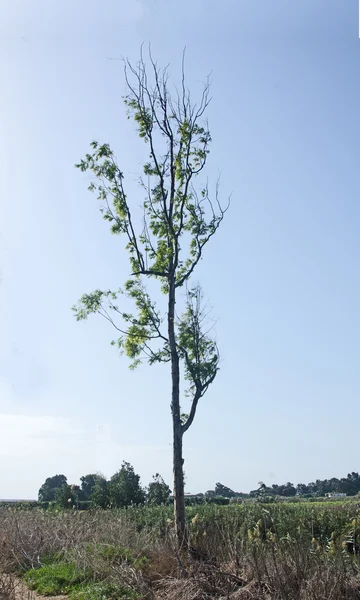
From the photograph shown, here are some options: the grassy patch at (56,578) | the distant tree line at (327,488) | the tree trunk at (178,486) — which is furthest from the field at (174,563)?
the distant tree line at (327,488)

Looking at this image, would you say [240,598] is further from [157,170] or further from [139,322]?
[157,170]

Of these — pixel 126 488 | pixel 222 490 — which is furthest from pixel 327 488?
pixel 126 488

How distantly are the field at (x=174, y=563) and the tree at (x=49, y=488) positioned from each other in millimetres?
42997

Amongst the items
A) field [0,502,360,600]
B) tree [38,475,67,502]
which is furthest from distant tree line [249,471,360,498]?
field [0,502,360,600]

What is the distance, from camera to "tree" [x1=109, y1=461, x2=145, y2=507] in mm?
29109

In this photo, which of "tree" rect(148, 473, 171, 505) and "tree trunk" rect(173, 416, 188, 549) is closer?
"tree trunk" rect(173, 416, 188, 549)

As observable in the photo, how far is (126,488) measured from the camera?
97.1ft

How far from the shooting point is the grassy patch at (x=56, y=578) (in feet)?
35.0

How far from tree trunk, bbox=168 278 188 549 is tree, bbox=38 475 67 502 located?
45.1m

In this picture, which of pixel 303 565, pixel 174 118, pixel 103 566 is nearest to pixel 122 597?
pixel 103 566

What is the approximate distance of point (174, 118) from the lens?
1544 centimetres

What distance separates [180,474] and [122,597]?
355 cm

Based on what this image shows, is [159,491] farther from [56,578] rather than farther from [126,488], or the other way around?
[56,578]

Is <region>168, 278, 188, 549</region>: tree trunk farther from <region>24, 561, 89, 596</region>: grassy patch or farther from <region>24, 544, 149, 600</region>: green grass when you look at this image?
<region>24, 561, 89, 596</region>: grassy patch
